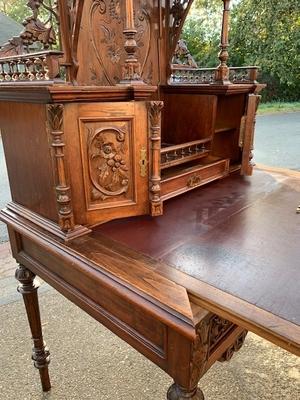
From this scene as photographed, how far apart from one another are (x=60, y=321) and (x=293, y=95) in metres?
13.5

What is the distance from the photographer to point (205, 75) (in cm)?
172

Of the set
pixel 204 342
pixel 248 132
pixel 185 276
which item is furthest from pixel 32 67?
pixel 248 132

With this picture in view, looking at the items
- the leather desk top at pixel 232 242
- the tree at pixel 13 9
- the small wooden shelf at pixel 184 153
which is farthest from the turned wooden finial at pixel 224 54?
the tree at pixel 13 9

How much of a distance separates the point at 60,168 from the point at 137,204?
329 mm

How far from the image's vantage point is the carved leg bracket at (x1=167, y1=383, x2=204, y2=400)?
0.80 metres

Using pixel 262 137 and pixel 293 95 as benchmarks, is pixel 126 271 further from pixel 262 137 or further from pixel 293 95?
pixel 293 95

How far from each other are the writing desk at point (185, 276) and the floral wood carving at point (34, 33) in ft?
2.15

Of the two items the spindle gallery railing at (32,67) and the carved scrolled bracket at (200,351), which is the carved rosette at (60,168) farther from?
the carved scrolled bracket at (200,351)

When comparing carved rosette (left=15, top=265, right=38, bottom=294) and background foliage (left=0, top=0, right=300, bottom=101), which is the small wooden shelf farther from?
background foliage (left=0, top=0, right=300, bottom=101)

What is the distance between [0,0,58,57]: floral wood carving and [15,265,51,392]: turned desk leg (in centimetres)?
86

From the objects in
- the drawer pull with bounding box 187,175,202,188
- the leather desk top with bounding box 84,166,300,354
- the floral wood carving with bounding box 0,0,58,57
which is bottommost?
the leather desk top with bounding box 84,166,300,354

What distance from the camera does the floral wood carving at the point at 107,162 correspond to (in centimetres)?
105

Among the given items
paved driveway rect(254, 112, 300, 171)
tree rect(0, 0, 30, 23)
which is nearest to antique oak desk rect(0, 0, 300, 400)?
paved driveway rect(254, 112, 300, 171)

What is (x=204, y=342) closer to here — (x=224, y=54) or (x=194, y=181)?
(x=194, y=181)
